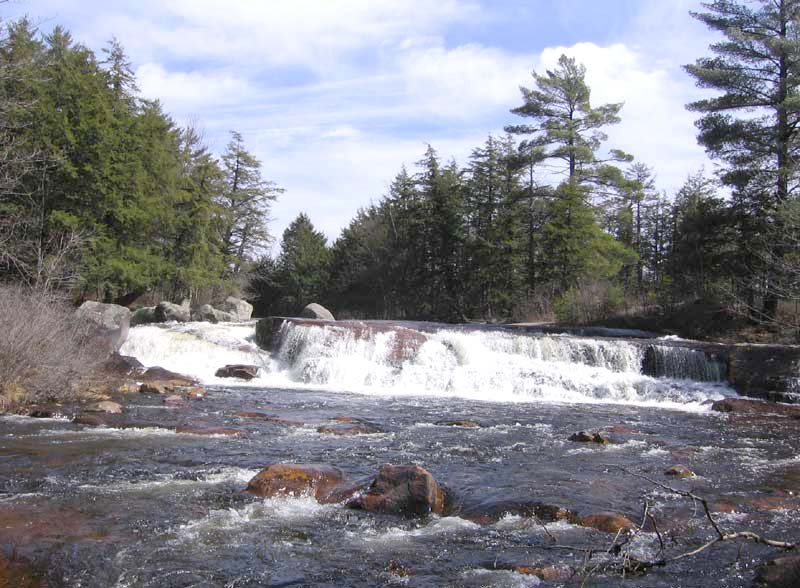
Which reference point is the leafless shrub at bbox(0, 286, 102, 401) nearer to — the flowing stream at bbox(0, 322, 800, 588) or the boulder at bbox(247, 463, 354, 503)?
the flowing stream at bbox(0, 322, 800, 588)

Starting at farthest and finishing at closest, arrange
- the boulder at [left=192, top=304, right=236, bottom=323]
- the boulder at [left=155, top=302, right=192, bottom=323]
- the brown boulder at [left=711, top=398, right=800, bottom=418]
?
the boulder at [left=192, top=304, right=236, bottom=323] → the boulder at [left=155, top=302, right=192, bottom=323] → the brown boulder at [left=711, top=398, right=800, bottom=418]

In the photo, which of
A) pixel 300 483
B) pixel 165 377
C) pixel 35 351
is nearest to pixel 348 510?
pixel 300 483

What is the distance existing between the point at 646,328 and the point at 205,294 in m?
22.4

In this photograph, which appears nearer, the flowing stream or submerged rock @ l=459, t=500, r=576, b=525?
the flowing stream

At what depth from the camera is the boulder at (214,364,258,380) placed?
1741 centimetres

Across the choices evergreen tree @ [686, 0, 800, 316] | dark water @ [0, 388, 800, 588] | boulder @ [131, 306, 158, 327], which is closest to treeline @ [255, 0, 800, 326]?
evergreen tree @ [686, 0, 800, 316]

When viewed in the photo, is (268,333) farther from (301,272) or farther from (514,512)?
(301,272)

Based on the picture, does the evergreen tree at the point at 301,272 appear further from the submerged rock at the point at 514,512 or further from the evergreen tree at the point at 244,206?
the submerged rock at the point at 514,512

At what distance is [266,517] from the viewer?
6270 mm

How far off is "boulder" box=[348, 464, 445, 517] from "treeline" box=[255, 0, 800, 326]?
456 inches

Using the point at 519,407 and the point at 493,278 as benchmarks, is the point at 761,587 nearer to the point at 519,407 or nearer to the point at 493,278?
the point at 519,407

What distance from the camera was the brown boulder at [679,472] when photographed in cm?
816

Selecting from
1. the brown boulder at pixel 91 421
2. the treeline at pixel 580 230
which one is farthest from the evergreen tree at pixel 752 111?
the brown boulder at pixel 91 421

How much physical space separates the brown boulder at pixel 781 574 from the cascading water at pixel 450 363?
35.8ft
